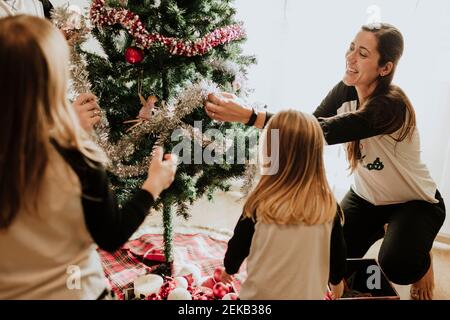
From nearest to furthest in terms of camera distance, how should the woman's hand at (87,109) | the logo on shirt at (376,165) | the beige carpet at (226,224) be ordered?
the woman's hand at (87,109), the logo on shirt at (376,165), the beige carpet at (226,224)

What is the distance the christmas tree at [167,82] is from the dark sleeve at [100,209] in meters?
0.48

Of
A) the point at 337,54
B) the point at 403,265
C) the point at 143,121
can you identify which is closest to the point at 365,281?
the point at 403,265

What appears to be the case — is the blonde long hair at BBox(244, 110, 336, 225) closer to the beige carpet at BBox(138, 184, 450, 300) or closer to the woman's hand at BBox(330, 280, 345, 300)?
the woman's hand at BBox(330, 280, 345, 300)

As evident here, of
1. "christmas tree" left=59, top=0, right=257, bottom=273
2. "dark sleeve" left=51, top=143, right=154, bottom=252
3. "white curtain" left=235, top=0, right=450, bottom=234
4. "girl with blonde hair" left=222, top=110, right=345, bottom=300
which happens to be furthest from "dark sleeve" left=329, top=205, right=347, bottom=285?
"white curtain" left=235, top=0, right=450, bottom=234

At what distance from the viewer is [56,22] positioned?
4.22 ft

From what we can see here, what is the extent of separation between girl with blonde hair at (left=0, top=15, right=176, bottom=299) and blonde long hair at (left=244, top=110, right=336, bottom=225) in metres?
0.39

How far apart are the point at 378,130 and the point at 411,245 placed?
0.47m

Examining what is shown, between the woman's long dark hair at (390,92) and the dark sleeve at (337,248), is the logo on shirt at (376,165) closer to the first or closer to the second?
the woman's long dark hair at (390,92)

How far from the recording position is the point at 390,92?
150cm

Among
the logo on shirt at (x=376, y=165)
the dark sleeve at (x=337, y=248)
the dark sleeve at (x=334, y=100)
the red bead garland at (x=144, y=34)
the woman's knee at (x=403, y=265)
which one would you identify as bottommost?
the woman's knee at (x=403, y=265)

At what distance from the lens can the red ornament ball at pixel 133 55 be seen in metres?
1.28

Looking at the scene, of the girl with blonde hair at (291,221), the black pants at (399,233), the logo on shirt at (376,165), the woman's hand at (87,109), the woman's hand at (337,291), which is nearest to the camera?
the girl with blonde hair at (291,221)

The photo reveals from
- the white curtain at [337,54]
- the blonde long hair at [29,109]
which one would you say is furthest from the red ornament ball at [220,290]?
the white curtain at [337,54]
